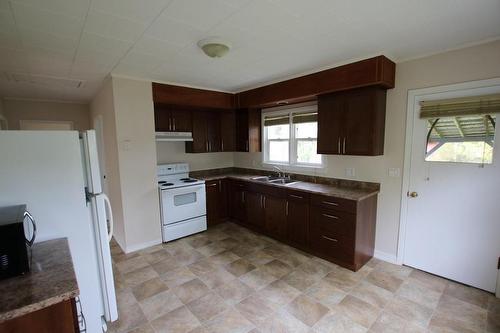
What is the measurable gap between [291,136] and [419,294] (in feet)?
8.77

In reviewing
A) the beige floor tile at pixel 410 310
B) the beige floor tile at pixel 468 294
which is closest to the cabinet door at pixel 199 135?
the beige floor tile at pixel 410 310

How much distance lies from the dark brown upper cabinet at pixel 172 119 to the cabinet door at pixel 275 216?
74.3 inches

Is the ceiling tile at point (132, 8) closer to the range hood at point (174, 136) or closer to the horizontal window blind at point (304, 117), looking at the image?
the range hood at point (174, 136)

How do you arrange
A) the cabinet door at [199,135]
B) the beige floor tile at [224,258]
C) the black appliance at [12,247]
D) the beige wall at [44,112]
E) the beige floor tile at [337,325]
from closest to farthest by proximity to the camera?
the black appliance at [12,247] → the beige floor tile at [337,325] → the beige floor tile at [224,258] → the cabinet door at [199,135] → the beige wall at [44,112]

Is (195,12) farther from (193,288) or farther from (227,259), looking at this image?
(227,259)

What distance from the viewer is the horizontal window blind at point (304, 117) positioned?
3.75m

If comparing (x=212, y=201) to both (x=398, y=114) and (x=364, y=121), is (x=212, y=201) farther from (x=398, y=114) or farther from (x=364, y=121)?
(x=398, y=114)

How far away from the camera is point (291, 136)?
4.12m

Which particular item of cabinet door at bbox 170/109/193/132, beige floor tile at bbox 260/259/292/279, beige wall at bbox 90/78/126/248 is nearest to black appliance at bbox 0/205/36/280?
beige wall at bbox 90/78/126/248

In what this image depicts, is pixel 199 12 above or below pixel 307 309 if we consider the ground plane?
above

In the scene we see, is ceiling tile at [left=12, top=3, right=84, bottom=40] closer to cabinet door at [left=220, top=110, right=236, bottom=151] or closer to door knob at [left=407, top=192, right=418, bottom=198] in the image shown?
cabinet door at [left=220, top=110, right=236, bottom=151]

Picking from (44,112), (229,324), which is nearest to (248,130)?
(229,324)

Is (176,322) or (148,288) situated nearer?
(176,322)

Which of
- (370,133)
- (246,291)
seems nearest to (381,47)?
(370,133)
